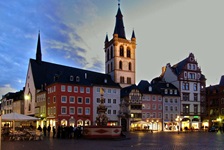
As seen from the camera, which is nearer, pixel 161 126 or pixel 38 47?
→ pixel 161 126

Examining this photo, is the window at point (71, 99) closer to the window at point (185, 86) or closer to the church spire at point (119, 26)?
the window at point (185, 86)

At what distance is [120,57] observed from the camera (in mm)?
87062

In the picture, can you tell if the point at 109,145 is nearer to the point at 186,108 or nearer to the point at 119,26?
the point at 186,108

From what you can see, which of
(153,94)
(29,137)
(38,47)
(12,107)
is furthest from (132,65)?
(29,137)

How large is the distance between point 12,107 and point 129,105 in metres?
42.4

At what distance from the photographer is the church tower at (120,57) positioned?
85.8m

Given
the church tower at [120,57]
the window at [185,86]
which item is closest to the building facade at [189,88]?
the window at [185,86]

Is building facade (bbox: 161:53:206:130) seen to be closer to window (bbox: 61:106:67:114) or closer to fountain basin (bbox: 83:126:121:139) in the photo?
window (bbox: 61:106:67:114)

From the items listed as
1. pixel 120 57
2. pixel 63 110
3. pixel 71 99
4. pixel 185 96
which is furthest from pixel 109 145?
pixel 120 57

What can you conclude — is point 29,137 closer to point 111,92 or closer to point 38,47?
point 111,92

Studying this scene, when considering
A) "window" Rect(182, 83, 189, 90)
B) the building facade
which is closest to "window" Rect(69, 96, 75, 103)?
the building facade

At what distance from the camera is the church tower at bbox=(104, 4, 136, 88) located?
8575 centimetres

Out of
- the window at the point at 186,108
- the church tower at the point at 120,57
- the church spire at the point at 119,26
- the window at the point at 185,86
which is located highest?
the church spire at the point at 119,26

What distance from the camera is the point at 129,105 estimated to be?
70.6 meters
